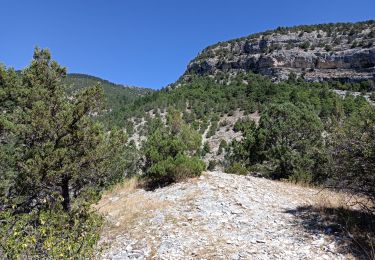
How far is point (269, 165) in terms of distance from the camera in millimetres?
17328

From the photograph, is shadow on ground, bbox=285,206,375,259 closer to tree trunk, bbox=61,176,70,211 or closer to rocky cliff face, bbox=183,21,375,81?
tree trunk, bbox=61,176,70,211

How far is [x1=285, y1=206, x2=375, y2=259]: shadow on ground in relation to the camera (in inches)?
261

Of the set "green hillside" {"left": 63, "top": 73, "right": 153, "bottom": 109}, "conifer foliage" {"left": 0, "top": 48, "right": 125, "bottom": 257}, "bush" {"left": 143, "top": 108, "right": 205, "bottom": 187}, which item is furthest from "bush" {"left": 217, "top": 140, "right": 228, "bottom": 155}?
"green hillside" {"left": 63, "top": 73, "right": 153, "bottom": 109}

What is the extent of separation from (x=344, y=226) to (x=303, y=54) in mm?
62389

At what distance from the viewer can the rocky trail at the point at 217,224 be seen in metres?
6.75

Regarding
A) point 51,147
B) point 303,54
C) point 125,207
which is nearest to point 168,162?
point 125,207

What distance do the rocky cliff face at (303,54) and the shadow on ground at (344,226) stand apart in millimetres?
54680

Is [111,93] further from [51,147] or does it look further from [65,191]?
[51,147]

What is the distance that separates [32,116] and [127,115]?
46.0 metres

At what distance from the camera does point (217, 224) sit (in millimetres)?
8031

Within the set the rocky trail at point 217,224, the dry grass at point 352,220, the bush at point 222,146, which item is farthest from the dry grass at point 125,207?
the bush at point 222,146

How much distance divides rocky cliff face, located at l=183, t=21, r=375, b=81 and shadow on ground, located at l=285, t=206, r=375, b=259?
5468 centimetres

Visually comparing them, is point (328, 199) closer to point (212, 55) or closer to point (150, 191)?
point (150, 191)

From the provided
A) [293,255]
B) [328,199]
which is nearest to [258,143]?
[328,199]
